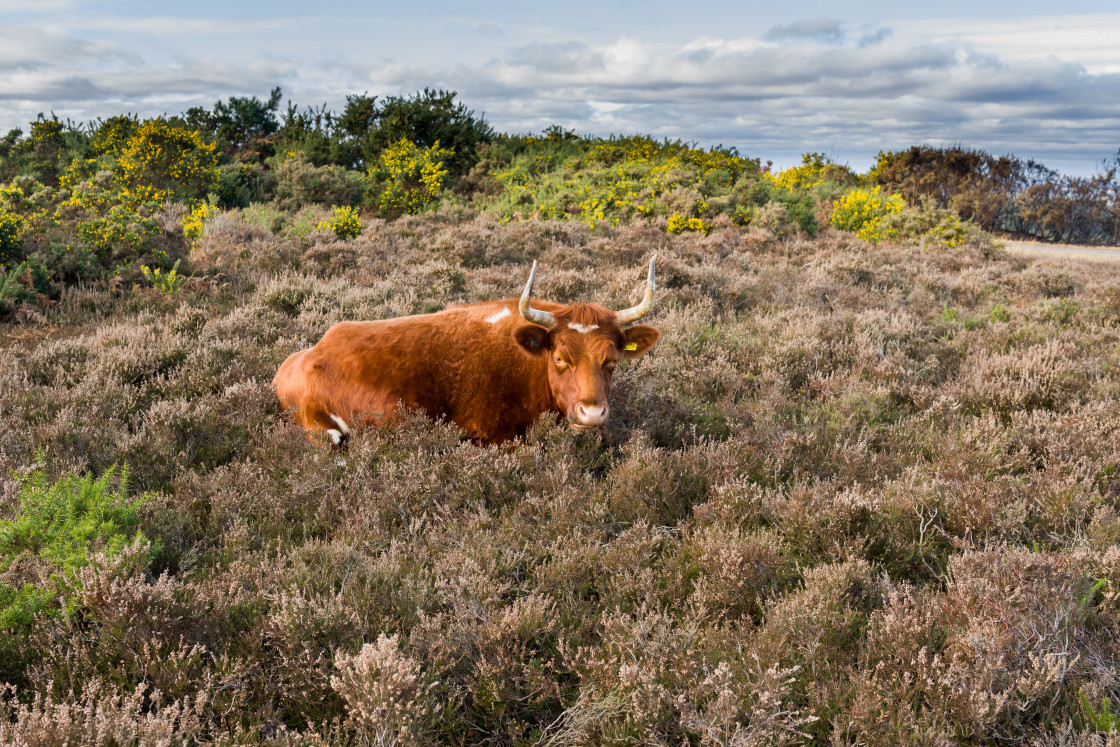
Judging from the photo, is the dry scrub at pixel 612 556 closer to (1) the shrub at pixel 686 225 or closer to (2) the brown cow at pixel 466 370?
(2) the brown cow at pixel 466 370

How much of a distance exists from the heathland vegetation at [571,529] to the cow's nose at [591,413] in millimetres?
315

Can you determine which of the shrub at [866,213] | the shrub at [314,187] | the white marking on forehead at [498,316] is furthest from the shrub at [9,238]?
the shrub at [866,213]

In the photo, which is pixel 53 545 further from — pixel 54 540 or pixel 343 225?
pixel 343 225

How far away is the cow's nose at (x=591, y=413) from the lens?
4.26m

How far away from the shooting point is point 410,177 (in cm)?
2069

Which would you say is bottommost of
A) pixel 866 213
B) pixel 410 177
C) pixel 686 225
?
pixel 686 225

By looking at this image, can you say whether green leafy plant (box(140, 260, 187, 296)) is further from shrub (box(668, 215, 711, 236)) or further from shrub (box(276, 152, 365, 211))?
shrub (box(668, 215, 711, 236))

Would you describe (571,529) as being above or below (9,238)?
below

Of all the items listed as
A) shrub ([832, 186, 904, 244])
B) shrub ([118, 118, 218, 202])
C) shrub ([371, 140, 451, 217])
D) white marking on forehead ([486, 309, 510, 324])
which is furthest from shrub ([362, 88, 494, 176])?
white marking on forehead ([486, 309, 510, 324])

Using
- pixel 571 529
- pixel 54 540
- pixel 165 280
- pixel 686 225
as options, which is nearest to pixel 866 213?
pixel 686 225

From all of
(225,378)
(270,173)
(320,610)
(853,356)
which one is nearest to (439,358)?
(225,378)

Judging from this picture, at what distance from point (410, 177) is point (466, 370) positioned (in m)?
17.4

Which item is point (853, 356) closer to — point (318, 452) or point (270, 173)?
point (318, 452)

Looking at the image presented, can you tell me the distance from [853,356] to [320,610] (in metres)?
6.01
